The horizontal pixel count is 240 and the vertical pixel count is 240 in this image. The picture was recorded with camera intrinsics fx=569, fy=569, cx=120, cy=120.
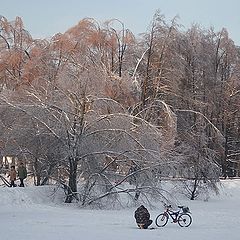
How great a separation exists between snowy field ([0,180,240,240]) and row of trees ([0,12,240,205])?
78.8 inches

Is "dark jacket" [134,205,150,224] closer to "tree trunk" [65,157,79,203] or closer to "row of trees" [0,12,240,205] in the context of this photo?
"row of trees" [0,12,240,205]

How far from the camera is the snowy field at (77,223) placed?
17281mm

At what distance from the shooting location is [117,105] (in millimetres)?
28953

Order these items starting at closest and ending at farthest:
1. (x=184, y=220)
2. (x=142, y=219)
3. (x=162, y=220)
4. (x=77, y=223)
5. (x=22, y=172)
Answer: (x=142, y=219) < (x=77, y=223) < (x=184, y=220) < (x=162, y=220) < (x=22, y=172)

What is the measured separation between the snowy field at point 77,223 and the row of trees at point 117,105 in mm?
2001

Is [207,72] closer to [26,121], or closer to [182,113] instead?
[182,113]

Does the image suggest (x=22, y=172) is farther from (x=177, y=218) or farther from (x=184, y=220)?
(x=184, y=220)

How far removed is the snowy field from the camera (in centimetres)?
1728

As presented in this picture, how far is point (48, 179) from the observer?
2988cm

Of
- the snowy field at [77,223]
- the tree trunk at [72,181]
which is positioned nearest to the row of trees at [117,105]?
the tree trunk at [72,181]

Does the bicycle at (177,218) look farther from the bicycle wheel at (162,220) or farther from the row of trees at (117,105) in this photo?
the row of trees at (117,105)

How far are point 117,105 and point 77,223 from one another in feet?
31.7

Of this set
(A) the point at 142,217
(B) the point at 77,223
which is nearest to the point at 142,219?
(A) the point at 142,217

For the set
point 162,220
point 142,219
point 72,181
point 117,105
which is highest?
point 117,105
